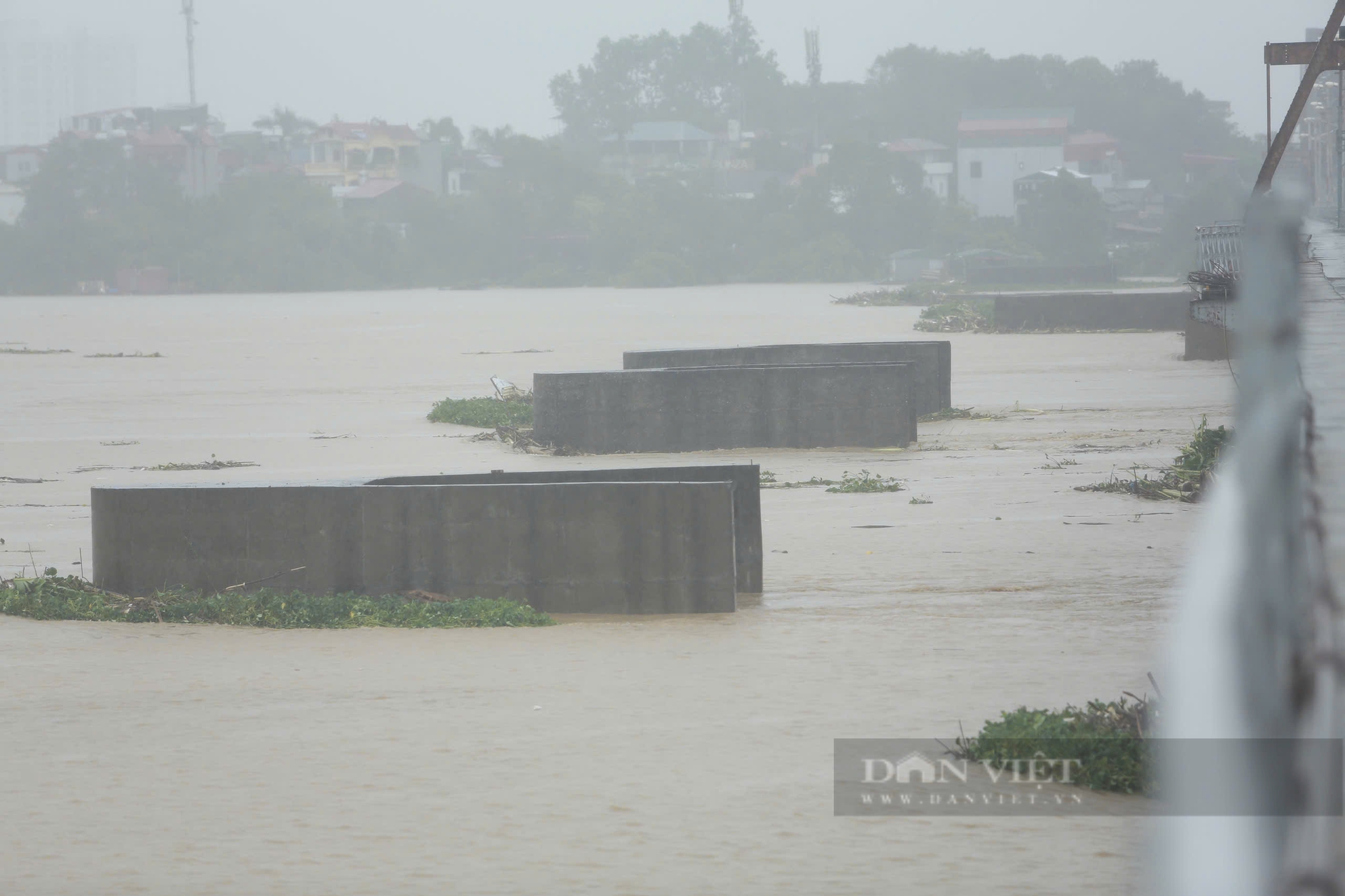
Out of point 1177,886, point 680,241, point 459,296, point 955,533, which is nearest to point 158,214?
point 459,296

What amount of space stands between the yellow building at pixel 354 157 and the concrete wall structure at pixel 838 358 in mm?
127333

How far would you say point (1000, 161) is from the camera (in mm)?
132125

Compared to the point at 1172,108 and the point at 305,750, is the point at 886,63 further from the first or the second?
the point at 305,750

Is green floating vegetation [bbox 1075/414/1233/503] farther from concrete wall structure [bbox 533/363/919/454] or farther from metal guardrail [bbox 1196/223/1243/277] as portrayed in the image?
concrete wall structure [bbox 533/363/919/454]

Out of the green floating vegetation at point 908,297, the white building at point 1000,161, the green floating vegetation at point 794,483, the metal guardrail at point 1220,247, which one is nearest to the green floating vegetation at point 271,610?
the green floating vegetation at point 794,483

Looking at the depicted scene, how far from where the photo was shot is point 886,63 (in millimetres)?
183250

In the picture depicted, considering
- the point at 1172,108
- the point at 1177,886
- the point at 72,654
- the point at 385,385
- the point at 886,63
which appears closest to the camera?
the point at 1177,886

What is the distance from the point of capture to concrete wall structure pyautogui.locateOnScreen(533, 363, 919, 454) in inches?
849

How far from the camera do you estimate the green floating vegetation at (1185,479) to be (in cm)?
1590

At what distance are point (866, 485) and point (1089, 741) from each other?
426 inches

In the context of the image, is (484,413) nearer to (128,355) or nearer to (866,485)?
(866,485)

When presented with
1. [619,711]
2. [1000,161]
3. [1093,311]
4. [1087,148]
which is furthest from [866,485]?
[1087,148]

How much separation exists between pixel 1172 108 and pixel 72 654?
164827 mm

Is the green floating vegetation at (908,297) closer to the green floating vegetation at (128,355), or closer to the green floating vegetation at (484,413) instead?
the green floating vegetation at (128,355)
